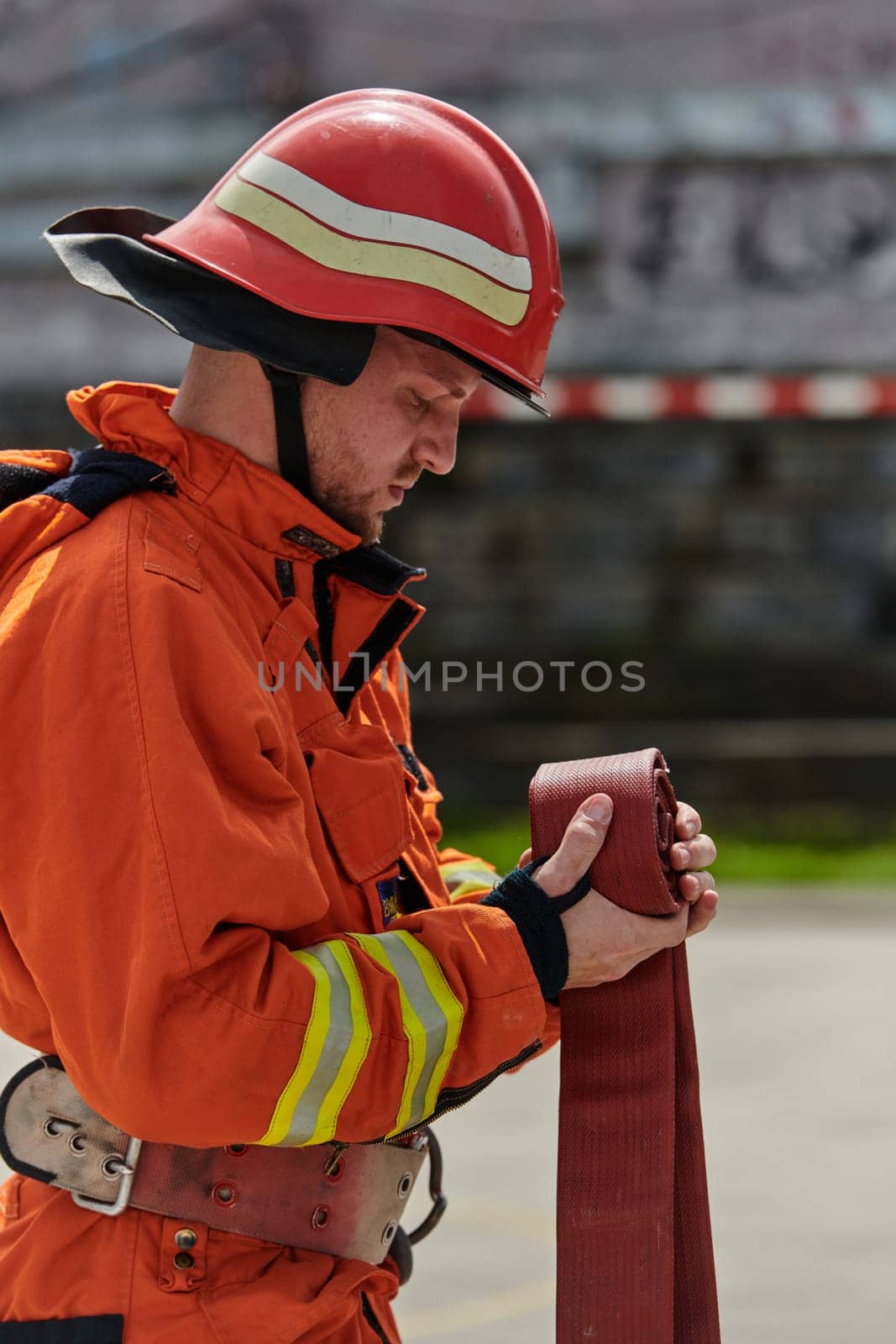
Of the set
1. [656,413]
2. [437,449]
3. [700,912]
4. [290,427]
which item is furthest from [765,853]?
[290,427]

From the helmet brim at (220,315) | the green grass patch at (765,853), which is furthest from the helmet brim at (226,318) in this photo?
the green grass patch at (765,853)

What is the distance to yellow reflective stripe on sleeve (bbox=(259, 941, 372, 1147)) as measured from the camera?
1.81 m

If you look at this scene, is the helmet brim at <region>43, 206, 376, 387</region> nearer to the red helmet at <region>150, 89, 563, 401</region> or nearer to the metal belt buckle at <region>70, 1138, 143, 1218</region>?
the red helmet at <region>150, 89, 563, 401</region>

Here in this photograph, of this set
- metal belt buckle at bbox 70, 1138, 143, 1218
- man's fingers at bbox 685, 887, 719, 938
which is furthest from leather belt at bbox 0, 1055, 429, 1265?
man's fingers at bbox 685, 887, 719, 938

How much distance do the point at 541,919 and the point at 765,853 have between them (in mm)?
7329

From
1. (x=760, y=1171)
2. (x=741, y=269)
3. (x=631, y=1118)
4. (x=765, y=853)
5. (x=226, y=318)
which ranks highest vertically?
(x=741, y=269)

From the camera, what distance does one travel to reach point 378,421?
2100 millimetres

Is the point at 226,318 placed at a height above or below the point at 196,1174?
above

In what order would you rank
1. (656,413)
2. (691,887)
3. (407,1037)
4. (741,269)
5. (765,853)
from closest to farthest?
1. (407,1037)
2. (691,887)
3. (765,853)
4. (741,269)
5. (656,413)

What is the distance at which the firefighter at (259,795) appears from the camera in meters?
1.75

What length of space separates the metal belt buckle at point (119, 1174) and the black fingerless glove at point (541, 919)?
18.6 inches

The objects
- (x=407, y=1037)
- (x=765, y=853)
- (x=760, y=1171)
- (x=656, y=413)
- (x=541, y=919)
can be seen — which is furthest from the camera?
(x=656, y=413)

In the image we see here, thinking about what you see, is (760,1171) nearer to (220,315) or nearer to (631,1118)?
(631,1118)

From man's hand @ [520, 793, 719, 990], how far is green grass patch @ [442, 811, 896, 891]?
20.4 feet
